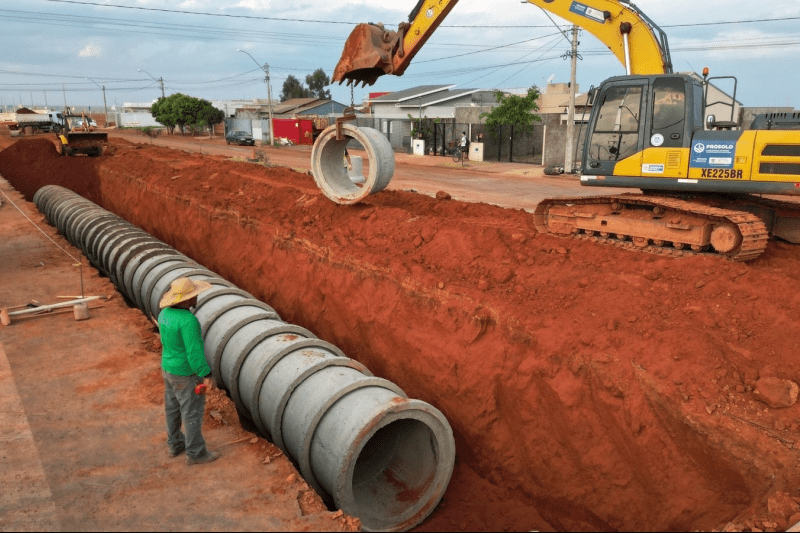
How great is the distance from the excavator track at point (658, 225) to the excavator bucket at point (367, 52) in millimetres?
4355

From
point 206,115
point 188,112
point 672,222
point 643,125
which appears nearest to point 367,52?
point 643,125

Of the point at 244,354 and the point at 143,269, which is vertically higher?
the point at 143,269

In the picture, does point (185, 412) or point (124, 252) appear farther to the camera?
point (124, 252)

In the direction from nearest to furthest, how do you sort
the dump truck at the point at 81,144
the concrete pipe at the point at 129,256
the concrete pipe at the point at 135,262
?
1. the concrete pipe at the point at 135,262
2. the concrete pipe at the point at 129,256
3. the dump truck at the point at 81,144

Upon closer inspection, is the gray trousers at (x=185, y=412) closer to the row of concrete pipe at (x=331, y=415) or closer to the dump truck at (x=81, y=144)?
the row of concrete pipe at (x=331, y=415)

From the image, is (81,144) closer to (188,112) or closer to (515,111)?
(515,111)

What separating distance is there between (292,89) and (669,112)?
118 m

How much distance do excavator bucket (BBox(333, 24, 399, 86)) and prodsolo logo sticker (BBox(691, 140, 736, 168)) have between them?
19.7ft

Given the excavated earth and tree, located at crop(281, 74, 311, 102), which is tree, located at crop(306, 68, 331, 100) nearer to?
tree, located at crop(281, 74, 311, 102)

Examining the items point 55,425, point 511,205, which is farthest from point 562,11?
point 55,425

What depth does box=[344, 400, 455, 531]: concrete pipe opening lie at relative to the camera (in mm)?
6239

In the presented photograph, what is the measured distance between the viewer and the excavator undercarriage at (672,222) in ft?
29.3

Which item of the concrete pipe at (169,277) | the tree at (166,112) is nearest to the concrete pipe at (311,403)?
the concrete pipe at (169,277)

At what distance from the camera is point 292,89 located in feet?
391
